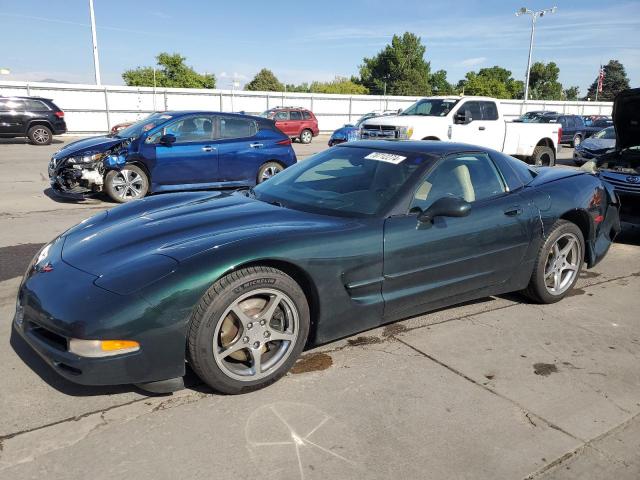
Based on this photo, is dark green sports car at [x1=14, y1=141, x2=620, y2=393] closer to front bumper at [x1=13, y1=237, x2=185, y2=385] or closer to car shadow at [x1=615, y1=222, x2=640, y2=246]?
front bumper at [x1=13, y1=237, x2=185, y2=385]

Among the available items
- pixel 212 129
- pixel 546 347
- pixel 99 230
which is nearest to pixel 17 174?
pixel 212 129

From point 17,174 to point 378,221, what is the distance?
11019 mm

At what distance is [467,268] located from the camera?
3783 mm

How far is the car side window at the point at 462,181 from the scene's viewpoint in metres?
3.71

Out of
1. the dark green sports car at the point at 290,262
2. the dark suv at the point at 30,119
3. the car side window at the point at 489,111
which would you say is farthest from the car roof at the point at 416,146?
the dark suv at the point at 30,119

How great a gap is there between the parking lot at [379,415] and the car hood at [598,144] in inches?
517

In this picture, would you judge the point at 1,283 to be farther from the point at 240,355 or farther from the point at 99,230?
the point at 240,355

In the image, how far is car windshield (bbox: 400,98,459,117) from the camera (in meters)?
13.2

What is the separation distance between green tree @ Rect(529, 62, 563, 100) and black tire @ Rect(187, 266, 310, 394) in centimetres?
9752

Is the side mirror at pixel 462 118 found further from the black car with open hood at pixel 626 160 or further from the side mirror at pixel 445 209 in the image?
the side mirror at pixel 445 209

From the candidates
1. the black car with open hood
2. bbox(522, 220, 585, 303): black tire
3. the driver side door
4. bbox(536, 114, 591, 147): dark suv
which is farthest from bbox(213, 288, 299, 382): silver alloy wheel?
bbox(536, 114, 591, 147): dark suv

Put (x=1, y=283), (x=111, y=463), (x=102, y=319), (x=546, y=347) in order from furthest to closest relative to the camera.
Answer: (x=1, y=283)
(x=546, y=347)
(x=102, y=319)
(x=111, y=463)

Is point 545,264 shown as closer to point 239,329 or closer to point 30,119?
point 239,329

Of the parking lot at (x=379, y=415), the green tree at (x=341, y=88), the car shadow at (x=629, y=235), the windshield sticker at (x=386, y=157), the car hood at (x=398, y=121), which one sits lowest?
the car shadow at (x=629, y=235)
